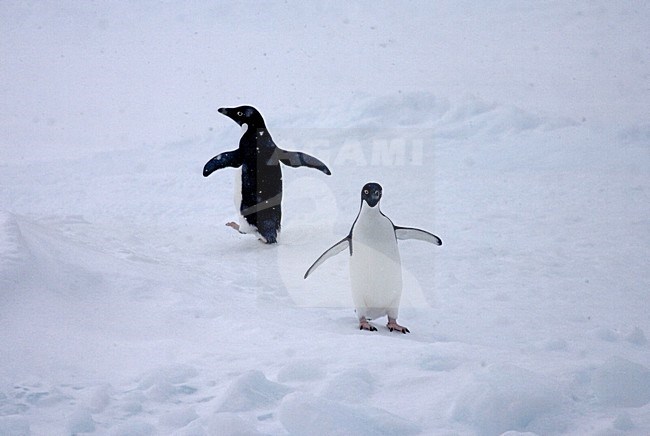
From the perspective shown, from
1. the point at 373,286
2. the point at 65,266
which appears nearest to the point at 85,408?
the point at 65,266

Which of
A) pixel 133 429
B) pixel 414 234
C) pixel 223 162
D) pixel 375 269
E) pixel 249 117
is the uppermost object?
pixel 249 117

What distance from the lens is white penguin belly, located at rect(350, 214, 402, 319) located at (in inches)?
127

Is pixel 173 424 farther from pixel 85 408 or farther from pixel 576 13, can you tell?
pixel 576 13

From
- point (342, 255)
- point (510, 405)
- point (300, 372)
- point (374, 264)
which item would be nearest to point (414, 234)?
point (374, 264)

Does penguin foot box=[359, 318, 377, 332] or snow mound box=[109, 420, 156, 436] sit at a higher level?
snow mound box=[109, 420, 156, 436]

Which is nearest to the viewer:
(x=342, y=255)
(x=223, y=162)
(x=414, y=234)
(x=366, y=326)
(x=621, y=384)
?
(x=621, y=384)

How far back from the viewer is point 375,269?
3244mm

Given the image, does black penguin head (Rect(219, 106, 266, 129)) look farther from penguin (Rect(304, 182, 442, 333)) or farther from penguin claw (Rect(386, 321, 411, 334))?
penguin claw (Rect(386, 321, 411, 334))

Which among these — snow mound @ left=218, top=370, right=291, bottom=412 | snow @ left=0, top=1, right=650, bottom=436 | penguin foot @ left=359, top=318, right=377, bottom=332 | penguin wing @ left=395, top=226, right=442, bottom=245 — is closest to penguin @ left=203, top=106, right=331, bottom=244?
snow @ left=0, top=1, right=650, bottom=436

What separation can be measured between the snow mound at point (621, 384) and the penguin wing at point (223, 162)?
3281 mm

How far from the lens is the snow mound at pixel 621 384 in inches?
79.7

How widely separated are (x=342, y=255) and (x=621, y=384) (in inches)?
102

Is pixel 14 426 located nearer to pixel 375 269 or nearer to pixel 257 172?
pixel 375 269

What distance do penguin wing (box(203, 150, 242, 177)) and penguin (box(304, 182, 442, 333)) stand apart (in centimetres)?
181
